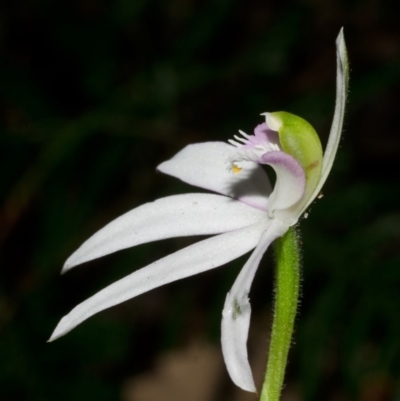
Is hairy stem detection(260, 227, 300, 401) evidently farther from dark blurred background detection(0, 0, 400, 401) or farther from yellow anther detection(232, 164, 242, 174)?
dark blurred background detection(0, 0, 400, 401)

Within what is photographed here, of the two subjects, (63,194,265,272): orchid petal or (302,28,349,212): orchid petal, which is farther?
(63,194,265,272): orchid petal

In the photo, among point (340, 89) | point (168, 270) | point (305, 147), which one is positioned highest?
point (340, 89)

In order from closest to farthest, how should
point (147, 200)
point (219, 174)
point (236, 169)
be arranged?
point (236, 169) < point (219, 174) < point (147, 200)

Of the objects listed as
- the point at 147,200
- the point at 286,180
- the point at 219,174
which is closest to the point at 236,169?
the point at 219,174

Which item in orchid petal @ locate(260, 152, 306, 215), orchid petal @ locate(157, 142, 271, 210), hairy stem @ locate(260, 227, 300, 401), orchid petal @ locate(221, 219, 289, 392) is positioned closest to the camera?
orchid petal @ locate(221, 219, 289, 392)

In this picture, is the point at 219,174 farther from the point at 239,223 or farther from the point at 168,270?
the point at 168,270

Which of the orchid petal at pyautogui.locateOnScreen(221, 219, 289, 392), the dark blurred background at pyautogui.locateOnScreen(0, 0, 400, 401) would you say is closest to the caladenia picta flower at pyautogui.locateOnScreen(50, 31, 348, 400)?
the orchid petal at pyautogui.locateOnScreen(221, 219, 289, 392)

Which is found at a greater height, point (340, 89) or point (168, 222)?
point (340, 89)
